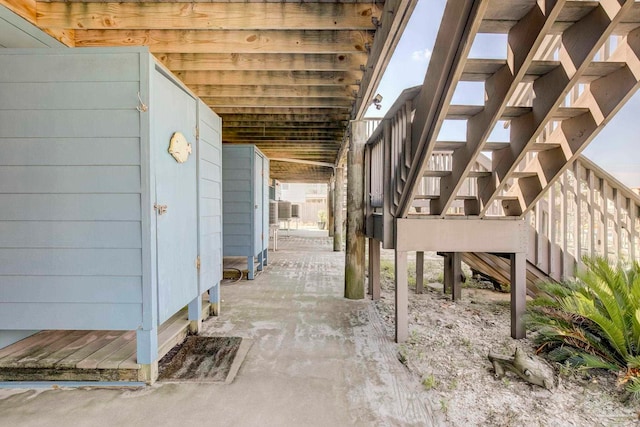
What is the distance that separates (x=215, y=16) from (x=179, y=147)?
3.86 feet

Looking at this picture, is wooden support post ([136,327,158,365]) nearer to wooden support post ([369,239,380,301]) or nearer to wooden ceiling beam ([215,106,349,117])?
wooden support post ([369,239,380,301])

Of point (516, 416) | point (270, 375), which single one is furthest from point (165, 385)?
point (516, 416)

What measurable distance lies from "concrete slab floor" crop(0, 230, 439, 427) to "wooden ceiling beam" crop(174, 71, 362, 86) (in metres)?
2.62

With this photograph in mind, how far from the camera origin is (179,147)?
2105mm

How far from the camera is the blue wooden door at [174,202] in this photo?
1.90 m

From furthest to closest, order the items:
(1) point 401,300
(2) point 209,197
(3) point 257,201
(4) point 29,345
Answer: (3) point 257,201
(2) point 209,197
(1) point 401,300
(4) point 29,345

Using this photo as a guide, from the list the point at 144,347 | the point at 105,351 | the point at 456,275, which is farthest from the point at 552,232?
the point at 105,351

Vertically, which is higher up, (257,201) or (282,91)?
(282,91)

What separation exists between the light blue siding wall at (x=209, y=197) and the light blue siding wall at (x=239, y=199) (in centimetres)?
167

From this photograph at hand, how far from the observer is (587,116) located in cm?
195

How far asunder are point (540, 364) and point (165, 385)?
2183 millimetres

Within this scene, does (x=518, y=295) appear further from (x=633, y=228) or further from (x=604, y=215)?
(x=633, y=228)

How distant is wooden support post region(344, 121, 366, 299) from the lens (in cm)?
364

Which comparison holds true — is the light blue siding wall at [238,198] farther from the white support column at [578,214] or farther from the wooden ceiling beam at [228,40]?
the white support column at [578,214]
